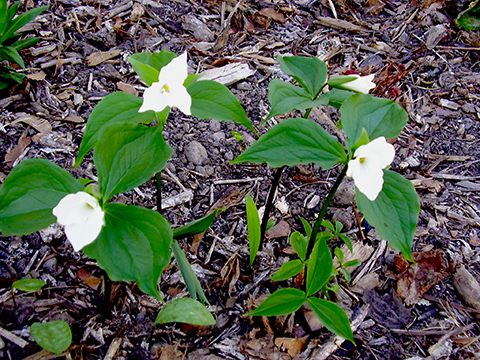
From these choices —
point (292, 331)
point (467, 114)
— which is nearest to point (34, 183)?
point (292, 331)

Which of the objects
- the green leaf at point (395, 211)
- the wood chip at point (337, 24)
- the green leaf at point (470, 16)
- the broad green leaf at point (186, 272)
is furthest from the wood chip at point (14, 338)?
the green leaf at point (470, 16)

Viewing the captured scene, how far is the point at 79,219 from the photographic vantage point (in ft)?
3.80

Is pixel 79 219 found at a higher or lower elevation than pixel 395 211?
higher

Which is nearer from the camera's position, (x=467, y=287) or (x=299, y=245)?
(x=299, y=245)

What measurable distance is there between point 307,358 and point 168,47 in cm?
229

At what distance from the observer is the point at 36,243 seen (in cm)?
185

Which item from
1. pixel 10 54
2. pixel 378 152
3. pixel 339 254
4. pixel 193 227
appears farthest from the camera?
pixel 10 54

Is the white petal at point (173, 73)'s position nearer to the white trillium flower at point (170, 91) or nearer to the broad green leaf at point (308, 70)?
Answer: the white trillium flower at point (170, 91)

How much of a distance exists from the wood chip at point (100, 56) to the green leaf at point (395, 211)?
82.8 inches

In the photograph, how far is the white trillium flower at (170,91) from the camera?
1312 mm

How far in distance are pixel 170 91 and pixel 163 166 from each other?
0.27 metres

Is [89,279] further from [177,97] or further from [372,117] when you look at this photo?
[372,117]

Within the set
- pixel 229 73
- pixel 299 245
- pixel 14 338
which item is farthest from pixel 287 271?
pixel 229 73

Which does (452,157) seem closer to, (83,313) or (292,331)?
(292,331)
